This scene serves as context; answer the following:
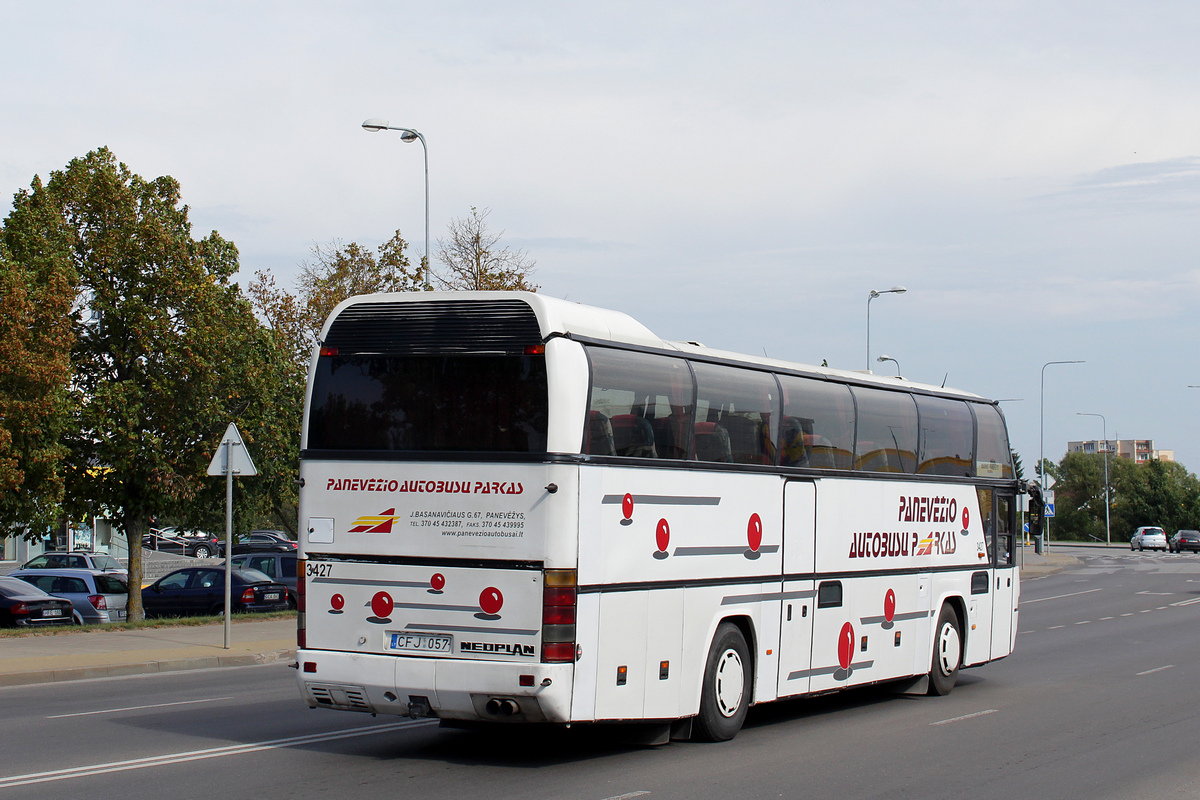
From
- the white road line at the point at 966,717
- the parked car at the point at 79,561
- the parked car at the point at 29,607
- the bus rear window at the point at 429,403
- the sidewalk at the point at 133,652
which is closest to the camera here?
the bus rear window at the point at 429,403

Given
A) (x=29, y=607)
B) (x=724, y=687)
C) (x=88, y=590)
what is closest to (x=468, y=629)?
(x=724, y=687)

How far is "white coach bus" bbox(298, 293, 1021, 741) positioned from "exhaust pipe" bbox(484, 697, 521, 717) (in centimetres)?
1

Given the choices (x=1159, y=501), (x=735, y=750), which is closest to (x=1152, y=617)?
(x=735, y=750)

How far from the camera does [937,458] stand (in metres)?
14.2

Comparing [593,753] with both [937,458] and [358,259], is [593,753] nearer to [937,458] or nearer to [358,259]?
[937,458]

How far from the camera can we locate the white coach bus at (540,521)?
8.85m

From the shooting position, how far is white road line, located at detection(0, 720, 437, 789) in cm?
848

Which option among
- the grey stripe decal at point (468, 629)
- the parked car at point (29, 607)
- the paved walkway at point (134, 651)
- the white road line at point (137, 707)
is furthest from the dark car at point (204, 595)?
the grey stripe decal at point (468, 629)

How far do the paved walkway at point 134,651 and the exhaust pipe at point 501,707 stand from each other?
9.09 m

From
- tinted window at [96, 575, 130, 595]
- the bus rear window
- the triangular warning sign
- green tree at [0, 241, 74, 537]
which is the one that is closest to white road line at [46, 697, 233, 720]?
the bus rear window

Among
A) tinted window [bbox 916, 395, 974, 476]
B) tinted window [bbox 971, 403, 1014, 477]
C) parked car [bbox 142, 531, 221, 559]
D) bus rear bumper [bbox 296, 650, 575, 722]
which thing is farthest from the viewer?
parked car [bbox 142, 531, 221, 559]

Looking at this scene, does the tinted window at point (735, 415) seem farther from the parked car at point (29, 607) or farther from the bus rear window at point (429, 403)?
Result: the parked car at point (29, 607)

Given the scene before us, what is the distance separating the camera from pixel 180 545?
261 ft

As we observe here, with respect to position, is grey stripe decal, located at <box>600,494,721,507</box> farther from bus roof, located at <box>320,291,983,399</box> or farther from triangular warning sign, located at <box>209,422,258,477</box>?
triangular warning sign, located at <box>209,422,258,477</box>
